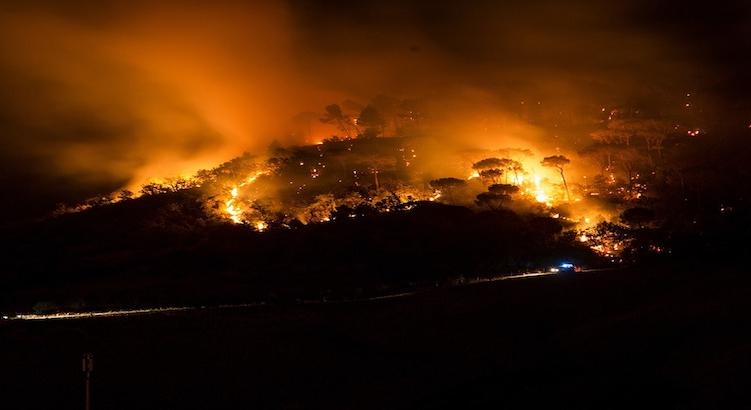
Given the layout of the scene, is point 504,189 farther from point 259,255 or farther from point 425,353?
point 425,353

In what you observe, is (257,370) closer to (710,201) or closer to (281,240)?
(281,240)

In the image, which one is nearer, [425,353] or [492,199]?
[425,353]

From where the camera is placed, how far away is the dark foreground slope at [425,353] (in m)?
12.5

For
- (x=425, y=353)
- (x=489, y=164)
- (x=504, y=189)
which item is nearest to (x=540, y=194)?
(x=504, y=189)

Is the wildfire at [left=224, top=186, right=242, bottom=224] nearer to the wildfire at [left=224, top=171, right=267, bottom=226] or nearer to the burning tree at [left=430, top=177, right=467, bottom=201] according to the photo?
the wildfire at [left=224, top=171, right=267, bottom=226]

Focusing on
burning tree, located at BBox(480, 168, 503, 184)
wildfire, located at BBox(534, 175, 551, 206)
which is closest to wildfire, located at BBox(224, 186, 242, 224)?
burning tree, located at BBox(480, 168, 503, 184)

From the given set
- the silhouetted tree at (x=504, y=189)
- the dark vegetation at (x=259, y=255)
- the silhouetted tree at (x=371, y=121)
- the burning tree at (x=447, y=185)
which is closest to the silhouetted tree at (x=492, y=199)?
the silhouetted tree at (x=504, y=189)

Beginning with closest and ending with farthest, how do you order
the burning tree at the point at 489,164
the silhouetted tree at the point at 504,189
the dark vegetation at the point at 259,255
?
the dark vegetation at the point at 259,255, the silhouetted tree at the point at 504,189, the burning tree at the point at 489,164

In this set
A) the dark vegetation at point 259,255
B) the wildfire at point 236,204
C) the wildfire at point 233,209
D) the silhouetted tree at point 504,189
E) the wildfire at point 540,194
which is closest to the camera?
the dark vegetation at point 259,255

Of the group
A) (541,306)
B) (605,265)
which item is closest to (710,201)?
(605,265)

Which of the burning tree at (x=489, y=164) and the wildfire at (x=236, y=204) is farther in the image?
the burning tree at (x=489, y=164)

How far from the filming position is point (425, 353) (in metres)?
18.2

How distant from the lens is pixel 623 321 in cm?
1811

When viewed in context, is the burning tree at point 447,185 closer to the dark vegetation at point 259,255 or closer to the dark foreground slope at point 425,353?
the dark vegetation at point 259,255
